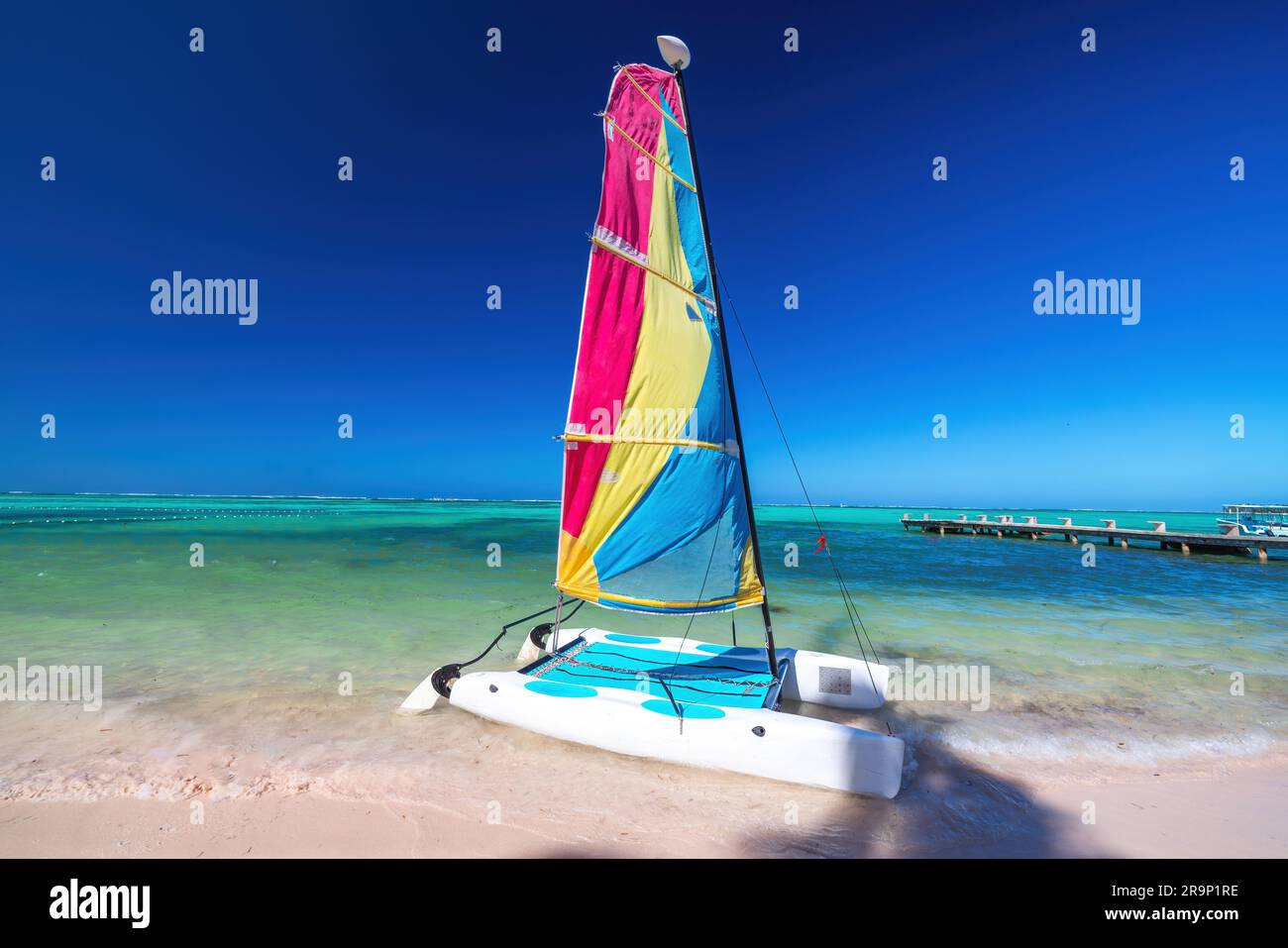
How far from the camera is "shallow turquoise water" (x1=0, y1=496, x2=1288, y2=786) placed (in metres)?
6.47

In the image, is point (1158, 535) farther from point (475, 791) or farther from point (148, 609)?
point (148, 609)

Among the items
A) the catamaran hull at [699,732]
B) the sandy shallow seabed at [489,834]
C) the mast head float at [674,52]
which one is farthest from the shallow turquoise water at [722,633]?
the mast head float at [674,52]

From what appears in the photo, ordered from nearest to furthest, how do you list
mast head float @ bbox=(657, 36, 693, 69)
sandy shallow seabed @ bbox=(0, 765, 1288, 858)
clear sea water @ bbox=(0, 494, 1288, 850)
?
sandy shallow seabed @ bbox=(0, 765, 1288, 858), clear sea water @ bbox=(0, 494, 1288, 850), mast head float @ bbox=(657, 36, 693, 69)

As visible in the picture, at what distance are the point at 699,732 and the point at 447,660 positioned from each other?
5398 millimetres

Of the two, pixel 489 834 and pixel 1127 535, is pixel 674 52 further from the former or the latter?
pixel 1127 535

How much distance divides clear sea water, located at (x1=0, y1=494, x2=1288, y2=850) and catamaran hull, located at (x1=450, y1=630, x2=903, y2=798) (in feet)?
0.66

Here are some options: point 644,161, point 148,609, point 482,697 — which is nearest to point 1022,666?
point 482,697

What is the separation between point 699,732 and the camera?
506 cm

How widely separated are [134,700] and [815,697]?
8.28m

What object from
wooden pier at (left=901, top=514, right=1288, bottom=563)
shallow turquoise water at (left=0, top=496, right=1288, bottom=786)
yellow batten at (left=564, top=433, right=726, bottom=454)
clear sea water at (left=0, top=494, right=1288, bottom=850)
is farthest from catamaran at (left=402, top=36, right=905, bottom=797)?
wooden pier at (left=901, top=514, right=1288, bottom=563)

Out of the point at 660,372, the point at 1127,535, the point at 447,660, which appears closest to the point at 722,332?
the point at 660,372

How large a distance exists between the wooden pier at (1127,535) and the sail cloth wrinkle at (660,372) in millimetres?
36164

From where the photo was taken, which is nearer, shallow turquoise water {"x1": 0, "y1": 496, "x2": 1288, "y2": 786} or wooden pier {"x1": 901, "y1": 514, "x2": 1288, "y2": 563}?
shallow turquoise water {"x1": 0, "y1": 496, "x2": 1288, "y2": 786}

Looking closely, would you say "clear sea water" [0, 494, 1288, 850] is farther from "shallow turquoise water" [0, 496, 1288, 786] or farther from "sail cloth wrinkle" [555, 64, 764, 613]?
"sail cloth wrinkle" [555, 64, 764, 613]
